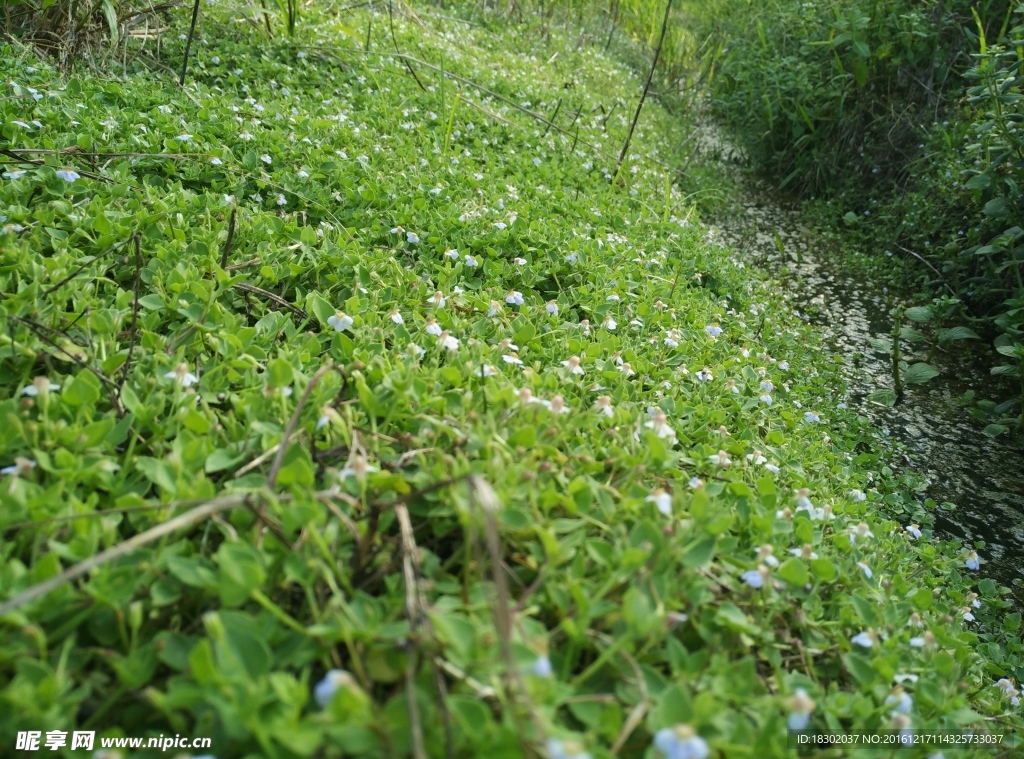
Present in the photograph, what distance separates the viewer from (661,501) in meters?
1.29

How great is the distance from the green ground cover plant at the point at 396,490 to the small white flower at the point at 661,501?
0.08 ft

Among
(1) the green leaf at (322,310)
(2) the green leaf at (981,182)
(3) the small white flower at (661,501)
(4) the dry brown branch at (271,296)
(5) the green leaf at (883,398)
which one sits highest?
(2) the green leaf at (981,182)

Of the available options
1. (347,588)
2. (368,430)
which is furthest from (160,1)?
(347,588)

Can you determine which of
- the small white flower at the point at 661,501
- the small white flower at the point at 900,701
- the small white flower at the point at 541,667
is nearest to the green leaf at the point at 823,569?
the small white flower at the point at 900,701

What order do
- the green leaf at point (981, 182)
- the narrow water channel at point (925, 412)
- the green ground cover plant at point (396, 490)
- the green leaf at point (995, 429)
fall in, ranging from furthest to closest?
the green leaf at point (981, 182) → the green leaf at point (995, 429) → the narrow water channel at point (925, 412) → the green ground cover plant at point (396, 490)

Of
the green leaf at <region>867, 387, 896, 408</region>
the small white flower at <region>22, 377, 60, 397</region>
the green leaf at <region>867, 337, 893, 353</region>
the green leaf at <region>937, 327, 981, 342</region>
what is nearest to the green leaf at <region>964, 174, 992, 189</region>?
the green leaf at <region>937, 327, 981, 342</region>

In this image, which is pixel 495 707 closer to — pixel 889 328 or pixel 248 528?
pixel 248 528

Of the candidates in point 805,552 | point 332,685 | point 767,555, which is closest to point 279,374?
point 332,685

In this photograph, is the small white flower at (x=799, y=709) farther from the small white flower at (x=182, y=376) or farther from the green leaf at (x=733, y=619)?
the small white flower at (x=182, y=376)

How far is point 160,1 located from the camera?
388 centimetres

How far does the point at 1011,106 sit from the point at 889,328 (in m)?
1.34

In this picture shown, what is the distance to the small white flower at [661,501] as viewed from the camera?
127 cm

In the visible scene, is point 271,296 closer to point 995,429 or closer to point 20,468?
point 20,468

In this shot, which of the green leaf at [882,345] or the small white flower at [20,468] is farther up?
the small white flower at [20,468]
